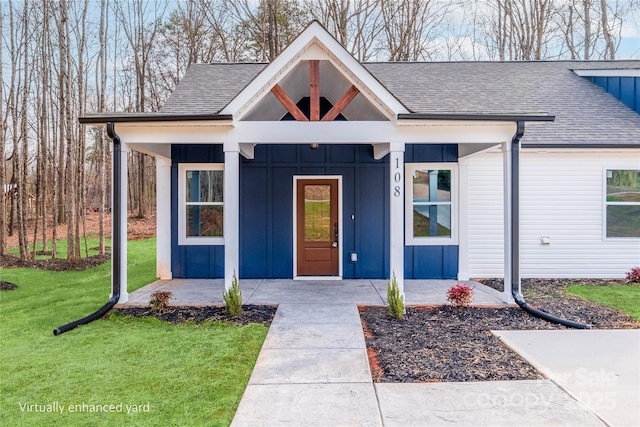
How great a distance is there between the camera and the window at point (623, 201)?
8031 millimetres

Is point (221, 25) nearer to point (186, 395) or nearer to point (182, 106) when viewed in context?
point (182, 106)

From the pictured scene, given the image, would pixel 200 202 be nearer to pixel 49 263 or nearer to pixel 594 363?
pixel 49 263

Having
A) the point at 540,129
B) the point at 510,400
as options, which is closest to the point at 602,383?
the point at 510,400

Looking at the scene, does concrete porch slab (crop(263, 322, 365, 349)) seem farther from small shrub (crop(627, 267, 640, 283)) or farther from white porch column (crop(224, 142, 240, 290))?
small shrub (crop(627, 267, 640, 283))

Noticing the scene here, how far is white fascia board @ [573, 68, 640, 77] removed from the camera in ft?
31.1

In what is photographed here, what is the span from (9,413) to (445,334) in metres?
4.38

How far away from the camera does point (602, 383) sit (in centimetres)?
347

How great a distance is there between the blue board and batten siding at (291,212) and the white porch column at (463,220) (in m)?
0.16

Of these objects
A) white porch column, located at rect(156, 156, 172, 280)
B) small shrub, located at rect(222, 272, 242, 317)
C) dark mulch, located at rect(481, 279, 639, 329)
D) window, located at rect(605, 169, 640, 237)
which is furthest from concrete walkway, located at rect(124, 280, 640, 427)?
window, located at rect(605, 169, 640, 237)

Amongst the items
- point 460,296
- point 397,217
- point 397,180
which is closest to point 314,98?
point 397,180

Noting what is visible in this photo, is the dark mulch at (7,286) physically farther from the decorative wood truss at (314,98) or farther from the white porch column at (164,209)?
the decorative wood truss at (314,98)

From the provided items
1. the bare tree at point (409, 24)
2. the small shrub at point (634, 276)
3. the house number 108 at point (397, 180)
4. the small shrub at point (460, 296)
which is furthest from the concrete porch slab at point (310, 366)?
the bare tree at point (409, 24)

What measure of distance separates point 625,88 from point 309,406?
11.0 meters

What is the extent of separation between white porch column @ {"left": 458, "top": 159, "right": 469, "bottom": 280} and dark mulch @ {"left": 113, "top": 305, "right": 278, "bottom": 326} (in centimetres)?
424
